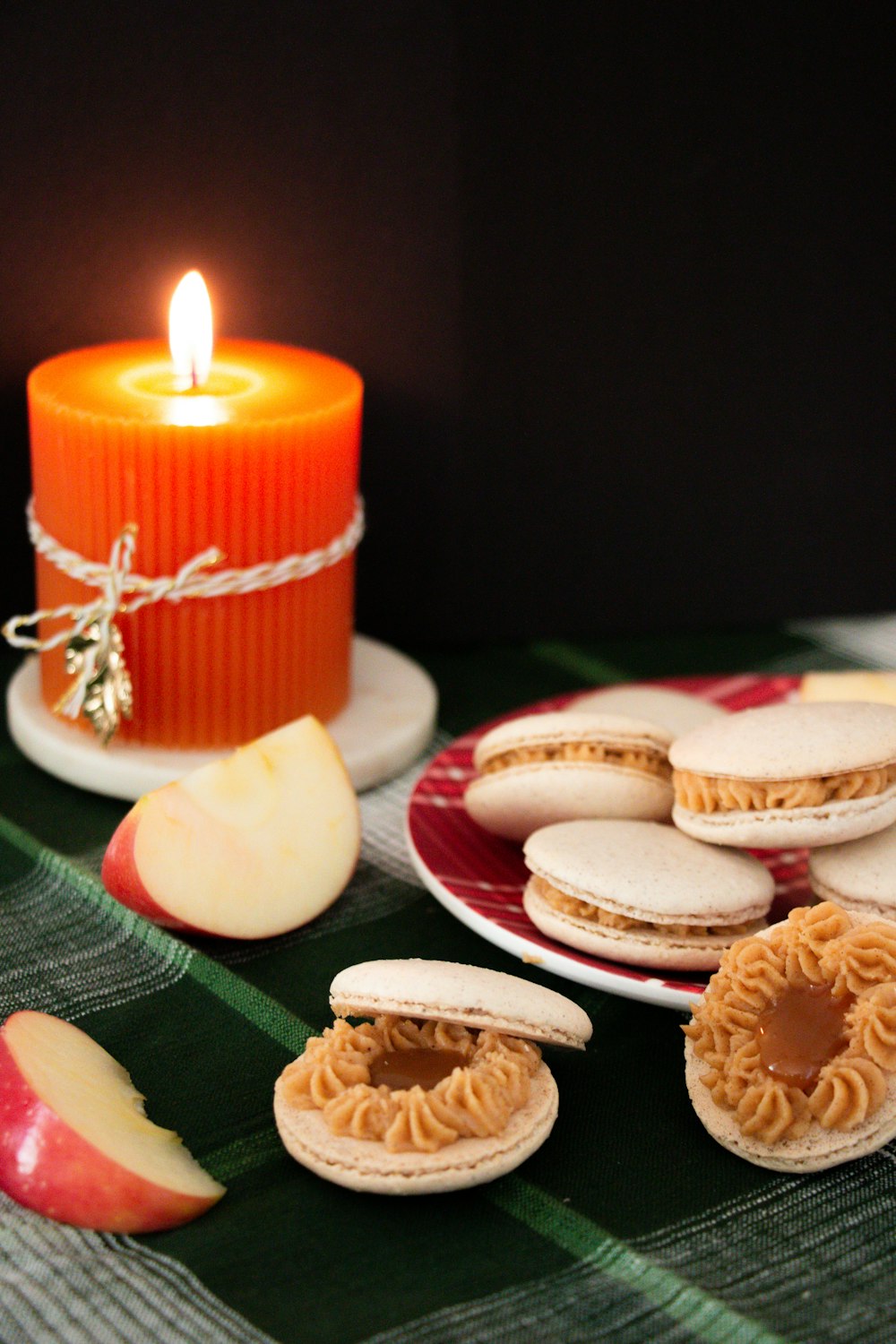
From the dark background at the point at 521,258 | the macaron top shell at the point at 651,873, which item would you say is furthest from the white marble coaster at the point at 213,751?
the macaron top shell at the point at 651,873

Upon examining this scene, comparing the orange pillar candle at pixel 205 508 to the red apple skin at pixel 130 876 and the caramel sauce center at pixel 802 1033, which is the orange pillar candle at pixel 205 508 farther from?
the caramel sauce center at pixel 802 1033

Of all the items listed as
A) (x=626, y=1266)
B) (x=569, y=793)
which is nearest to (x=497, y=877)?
(x=569, y=793)

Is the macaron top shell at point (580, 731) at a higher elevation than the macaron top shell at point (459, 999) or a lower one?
higher

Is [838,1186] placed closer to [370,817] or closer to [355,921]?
[355,921]

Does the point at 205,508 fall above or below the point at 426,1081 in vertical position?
above

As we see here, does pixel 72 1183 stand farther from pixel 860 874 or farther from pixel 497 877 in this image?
pixel 860 874

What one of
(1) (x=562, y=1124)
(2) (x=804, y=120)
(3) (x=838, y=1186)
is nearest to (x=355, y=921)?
(1) (x=562, y=1124)

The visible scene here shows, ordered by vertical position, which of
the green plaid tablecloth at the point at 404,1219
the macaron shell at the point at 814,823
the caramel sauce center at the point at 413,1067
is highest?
the macaron shell at the point at 814,823
